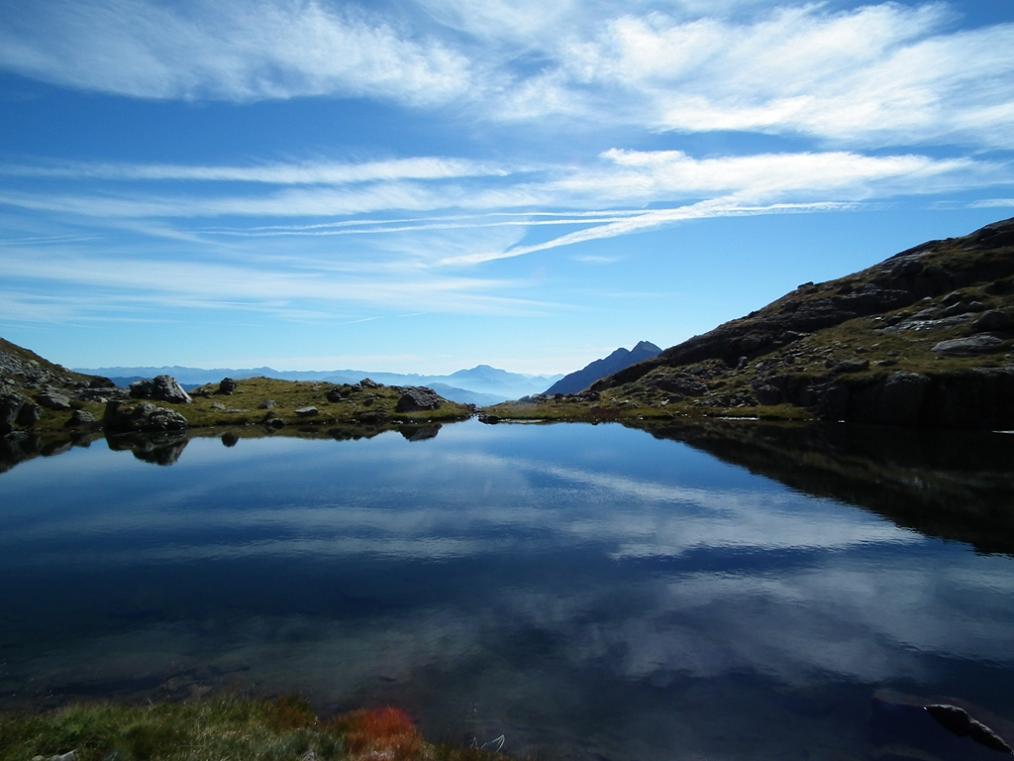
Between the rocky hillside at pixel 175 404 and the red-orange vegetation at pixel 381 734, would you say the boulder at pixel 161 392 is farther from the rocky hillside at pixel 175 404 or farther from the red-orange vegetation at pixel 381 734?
the red-orange vegetation at pixel 381 734

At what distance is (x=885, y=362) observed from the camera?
13662 cm

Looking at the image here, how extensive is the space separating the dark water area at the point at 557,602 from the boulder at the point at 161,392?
76.2m

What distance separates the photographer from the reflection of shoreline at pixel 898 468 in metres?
53.1

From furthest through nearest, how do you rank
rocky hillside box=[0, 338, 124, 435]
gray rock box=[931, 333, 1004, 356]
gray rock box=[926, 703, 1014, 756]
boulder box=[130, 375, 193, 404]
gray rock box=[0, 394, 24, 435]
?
boulder box=[130, 375, 193, 404], gray rock box=[931, 333, 1004, 356], rocky hillside box=[0, 338, 124, 435], gray rock box=[0, 394, 24, 435], gray rock box=[926, 703, 1014, 756]

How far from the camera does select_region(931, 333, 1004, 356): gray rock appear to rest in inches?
5030

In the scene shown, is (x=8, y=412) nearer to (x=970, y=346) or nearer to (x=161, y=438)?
(x=161, y=438)

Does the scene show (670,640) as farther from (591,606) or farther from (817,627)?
(817,627)

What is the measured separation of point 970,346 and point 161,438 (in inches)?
6781

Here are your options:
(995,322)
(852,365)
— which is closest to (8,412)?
(852,365)

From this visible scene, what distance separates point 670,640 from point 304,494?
49.2m

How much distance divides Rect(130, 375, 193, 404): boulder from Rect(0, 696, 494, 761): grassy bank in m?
142

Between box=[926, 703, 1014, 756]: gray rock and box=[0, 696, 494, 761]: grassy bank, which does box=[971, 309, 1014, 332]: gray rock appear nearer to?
box=[926, 703, 1014, 756]: gray rock

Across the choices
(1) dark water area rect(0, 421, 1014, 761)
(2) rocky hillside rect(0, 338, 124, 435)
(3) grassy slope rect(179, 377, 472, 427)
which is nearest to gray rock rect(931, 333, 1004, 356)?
(1) dark water area rect(0, 421, 1014, 761)

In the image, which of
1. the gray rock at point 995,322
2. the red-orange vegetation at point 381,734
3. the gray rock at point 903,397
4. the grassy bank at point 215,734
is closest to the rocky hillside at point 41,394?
the grassy bank at point 215,734
